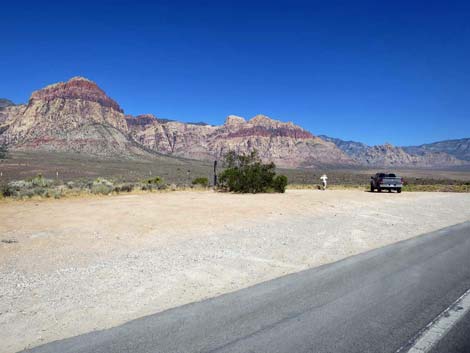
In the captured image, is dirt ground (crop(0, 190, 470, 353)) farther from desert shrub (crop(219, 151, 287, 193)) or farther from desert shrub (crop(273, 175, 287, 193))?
desert shrub (crop(273, 175, 287, 193))

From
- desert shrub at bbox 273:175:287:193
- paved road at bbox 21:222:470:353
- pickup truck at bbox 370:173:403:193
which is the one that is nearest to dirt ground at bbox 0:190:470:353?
paved road at bbox 21:222:470:353

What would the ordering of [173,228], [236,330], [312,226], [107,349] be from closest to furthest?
[107,349] < [236,330] < [173,228] < [312,226]

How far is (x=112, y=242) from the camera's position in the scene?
9.35 metres

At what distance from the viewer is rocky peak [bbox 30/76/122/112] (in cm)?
17762

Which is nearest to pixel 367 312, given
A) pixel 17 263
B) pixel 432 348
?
pixel 432 348

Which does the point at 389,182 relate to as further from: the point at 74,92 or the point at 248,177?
the point at 74,92

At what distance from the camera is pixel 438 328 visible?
14.8 feet

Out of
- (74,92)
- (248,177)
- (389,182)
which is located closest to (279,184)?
(248,177)

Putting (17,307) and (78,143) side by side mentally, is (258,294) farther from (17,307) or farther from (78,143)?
(78,143)

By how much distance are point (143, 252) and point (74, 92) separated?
19448 cm

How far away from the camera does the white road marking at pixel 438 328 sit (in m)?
4.04

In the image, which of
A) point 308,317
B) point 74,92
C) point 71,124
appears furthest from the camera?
point 74,92

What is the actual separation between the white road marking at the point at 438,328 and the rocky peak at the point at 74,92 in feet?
629

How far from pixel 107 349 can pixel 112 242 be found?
572cm
